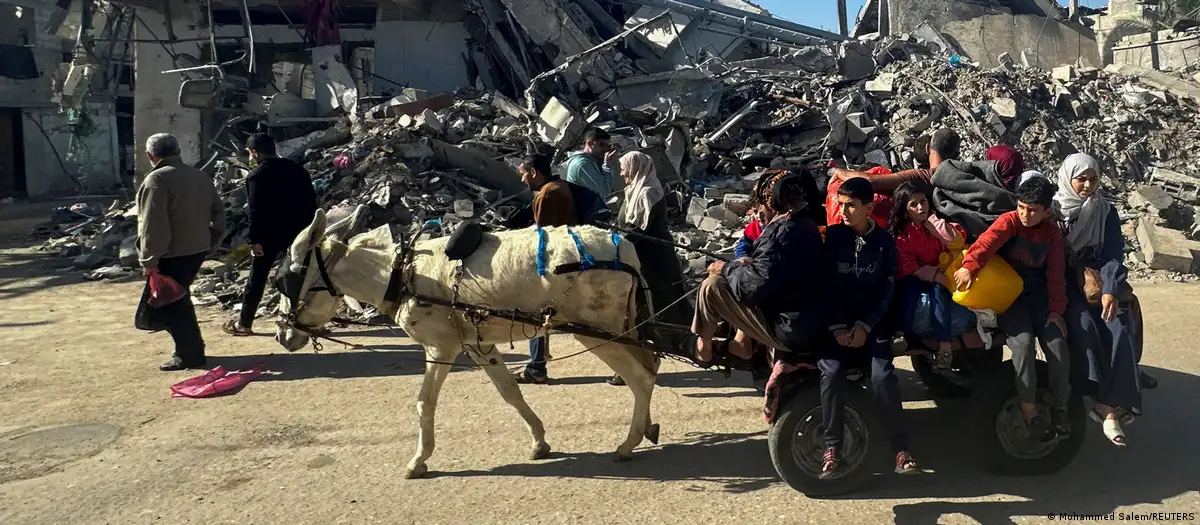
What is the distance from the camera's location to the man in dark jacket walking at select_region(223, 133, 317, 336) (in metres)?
7.27

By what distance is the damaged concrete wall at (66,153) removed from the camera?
25.0 metres

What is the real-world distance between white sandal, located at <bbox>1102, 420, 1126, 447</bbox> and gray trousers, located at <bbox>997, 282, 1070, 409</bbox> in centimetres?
23

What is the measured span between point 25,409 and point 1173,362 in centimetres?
870

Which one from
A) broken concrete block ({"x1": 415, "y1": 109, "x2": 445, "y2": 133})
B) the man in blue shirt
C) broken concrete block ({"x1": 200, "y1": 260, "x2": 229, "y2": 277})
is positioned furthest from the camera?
broken concrete block ({"x1": 415, "y1": 109, "x2": 445, "y2": 133})

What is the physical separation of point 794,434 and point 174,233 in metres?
5.33

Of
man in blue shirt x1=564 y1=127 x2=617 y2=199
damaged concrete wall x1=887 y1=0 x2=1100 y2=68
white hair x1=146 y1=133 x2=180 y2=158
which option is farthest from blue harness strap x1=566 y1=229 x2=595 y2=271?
damaged concrete wall x1=887 y1=0 x2=1100 y2=68

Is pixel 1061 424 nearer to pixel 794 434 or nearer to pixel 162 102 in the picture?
pixel 794 434

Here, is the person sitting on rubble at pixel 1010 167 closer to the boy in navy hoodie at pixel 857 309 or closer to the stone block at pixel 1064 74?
the boy in navy hoodie at pixel 857 309

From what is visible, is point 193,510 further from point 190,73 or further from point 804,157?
point 190,73

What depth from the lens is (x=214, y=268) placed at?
1027cm

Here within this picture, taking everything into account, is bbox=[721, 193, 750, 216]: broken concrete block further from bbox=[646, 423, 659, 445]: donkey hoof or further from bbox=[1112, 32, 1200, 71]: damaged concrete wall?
bbox=[1112, 32, 1200, 71]: damaged concrete wall

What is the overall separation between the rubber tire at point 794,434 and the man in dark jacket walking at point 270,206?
487cm

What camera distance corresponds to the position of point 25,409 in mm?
6105

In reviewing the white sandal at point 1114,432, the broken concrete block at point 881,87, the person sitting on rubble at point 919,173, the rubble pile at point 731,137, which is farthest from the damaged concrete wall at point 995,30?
the white sandal at point 1114,432
